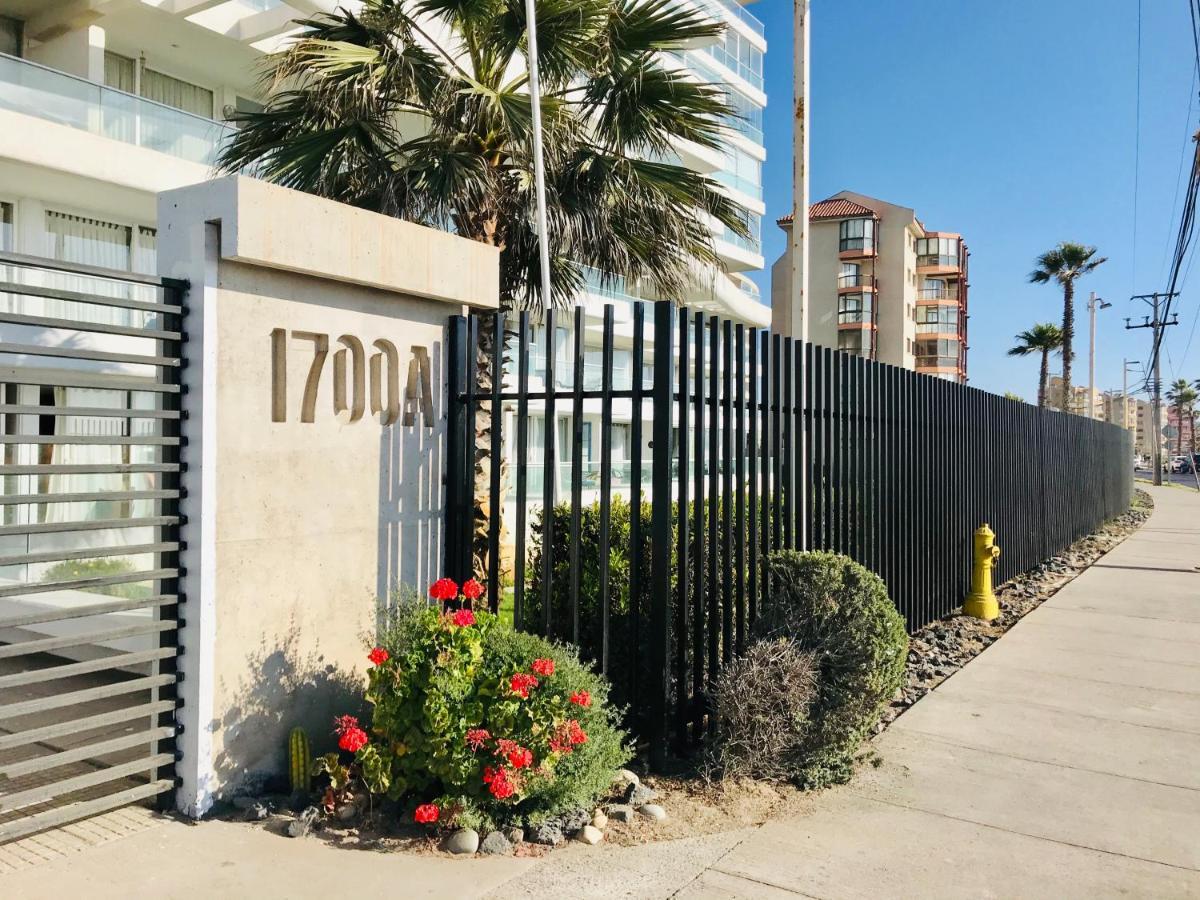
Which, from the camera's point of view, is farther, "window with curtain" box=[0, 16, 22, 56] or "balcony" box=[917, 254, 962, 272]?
"balcony" box=[917, 254, 962, 272]

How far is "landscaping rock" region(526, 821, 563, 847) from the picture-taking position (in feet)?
13.8

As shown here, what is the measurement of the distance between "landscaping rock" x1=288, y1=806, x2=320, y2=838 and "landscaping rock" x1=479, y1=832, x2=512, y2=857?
79 cm

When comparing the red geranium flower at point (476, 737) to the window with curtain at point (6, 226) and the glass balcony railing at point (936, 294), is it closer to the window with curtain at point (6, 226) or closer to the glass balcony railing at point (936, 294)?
the window with curtain at point (6, 226)

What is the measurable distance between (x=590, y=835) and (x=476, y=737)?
68 cm

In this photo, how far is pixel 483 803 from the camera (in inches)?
169

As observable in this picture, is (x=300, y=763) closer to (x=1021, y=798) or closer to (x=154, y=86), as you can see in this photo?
(x=1021, y=798)

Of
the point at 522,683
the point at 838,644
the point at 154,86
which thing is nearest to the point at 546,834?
the point at 522,683

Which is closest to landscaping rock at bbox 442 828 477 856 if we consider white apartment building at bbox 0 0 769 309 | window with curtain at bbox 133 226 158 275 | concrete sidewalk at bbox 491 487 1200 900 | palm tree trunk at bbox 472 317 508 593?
concrete sidewalk at bbox 491 487 1200 900

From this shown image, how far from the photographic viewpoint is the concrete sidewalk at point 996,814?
12.8 ft

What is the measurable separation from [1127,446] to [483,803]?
31.7 metres

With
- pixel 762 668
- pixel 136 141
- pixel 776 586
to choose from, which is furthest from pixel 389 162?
pixel 136 141

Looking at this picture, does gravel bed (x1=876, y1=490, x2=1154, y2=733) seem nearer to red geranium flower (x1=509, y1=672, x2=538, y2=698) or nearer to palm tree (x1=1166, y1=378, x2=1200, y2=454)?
red geranium flower (x1=509, y1=672, x2=538, y2=698)

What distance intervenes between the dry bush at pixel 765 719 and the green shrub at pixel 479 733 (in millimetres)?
751

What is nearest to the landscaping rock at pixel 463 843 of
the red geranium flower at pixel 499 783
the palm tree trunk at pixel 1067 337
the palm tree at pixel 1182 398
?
the red geranium flower at pixel 499 783
